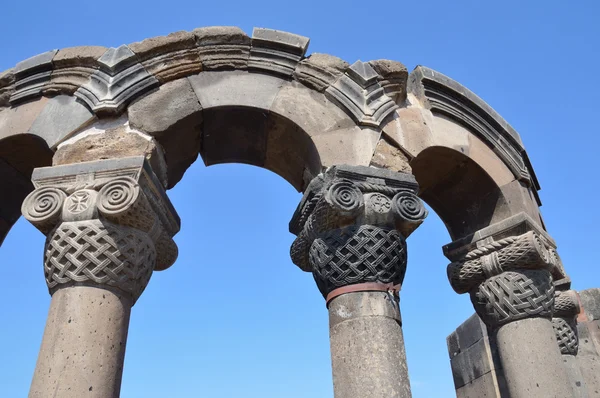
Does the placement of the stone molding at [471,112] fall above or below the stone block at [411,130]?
above

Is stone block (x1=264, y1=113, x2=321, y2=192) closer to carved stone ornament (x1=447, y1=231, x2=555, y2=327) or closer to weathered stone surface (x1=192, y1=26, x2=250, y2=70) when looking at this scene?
weathered stone surface (x1=192, y1=26, x2=250, y2=70)

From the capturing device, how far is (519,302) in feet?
15.2

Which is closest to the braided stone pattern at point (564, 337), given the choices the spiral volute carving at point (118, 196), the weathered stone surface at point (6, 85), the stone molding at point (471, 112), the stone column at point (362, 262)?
the stone molding at point (471, 112)

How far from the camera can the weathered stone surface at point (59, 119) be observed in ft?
14.7

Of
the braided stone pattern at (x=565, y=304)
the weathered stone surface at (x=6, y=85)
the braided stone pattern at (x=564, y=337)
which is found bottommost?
the braided stone pattern at (x=564, y=337)

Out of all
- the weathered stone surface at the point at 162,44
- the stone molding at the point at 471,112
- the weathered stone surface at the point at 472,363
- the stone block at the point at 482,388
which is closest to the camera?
the weathered stone surface at the point at 162,44

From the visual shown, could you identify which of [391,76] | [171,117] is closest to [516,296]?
[391,76]

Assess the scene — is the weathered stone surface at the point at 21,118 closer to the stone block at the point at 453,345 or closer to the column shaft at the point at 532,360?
the column shaft at the point at 532,360

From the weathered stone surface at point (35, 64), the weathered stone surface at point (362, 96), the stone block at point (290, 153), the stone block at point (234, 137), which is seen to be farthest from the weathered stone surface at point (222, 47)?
the weathered stone surface at point (35, 64)

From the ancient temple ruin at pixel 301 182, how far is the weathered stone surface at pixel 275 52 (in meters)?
0.01

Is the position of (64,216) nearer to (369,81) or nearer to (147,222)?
(147,222)

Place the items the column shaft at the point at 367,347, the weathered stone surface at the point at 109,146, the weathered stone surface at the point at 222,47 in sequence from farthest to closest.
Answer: the weathered stone surface at the point at 222,47 < the weathered stone surface at the point at 109,146 < the column shaft at the point at 367,347

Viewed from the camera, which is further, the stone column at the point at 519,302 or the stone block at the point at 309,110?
the stone block at the point at 309,110

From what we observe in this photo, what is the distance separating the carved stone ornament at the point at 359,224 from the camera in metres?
3.84
